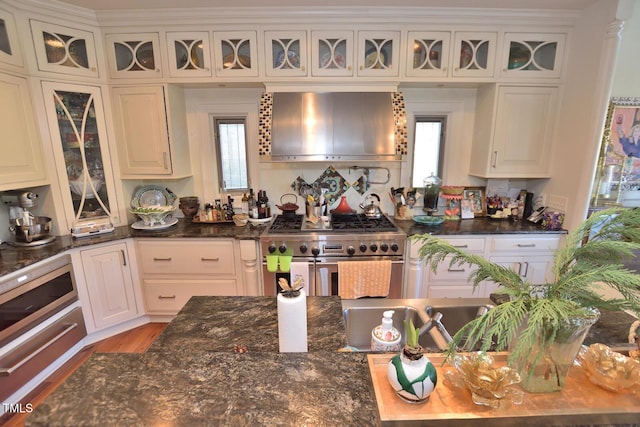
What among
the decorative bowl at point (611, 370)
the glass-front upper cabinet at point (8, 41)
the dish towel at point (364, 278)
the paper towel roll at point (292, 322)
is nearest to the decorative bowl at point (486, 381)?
the decorative bowl at point (611, 370)

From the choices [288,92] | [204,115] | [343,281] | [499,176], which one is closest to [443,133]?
[499,176]

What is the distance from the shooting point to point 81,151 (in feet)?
8.29

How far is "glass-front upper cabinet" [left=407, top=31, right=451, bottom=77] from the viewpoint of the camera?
2.53m

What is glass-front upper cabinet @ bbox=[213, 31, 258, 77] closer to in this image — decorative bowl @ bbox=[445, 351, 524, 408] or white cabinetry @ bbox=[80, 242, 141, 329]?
white cabinetry @ bbox=[80, 242, 141, 329]

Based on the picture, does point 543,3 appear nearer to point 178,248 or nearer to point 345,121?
point 345,121

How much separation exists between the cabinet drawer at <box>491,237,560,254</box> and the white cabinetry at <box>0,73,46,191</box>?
3.67m

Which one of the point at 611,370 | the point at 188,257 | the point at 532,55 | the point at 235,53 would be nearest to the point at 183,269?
the point at 188,257

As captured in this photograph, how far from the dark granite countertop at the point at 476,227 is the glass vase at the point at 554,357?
1.81m

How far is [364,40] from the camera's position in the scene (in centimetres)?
253

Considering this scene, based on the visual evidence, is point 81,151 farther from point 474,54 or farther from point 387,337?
point 474,54

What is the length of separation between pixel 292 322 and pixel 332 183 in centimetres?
225

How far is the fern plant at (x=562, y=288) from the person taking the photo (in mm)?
627

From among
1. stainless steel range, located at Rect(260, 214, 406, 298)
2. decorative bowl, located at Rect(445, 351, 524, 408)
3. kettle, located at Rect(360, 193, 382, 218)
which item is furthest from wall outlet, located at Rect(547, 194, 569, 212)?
decorative bowl, located at Rect(445, 351, 524, 408)

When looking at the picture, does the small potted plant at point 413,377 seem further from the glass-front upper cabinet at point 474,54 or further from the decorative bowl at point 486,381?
the glass-front upper cabinet at point 474,54
